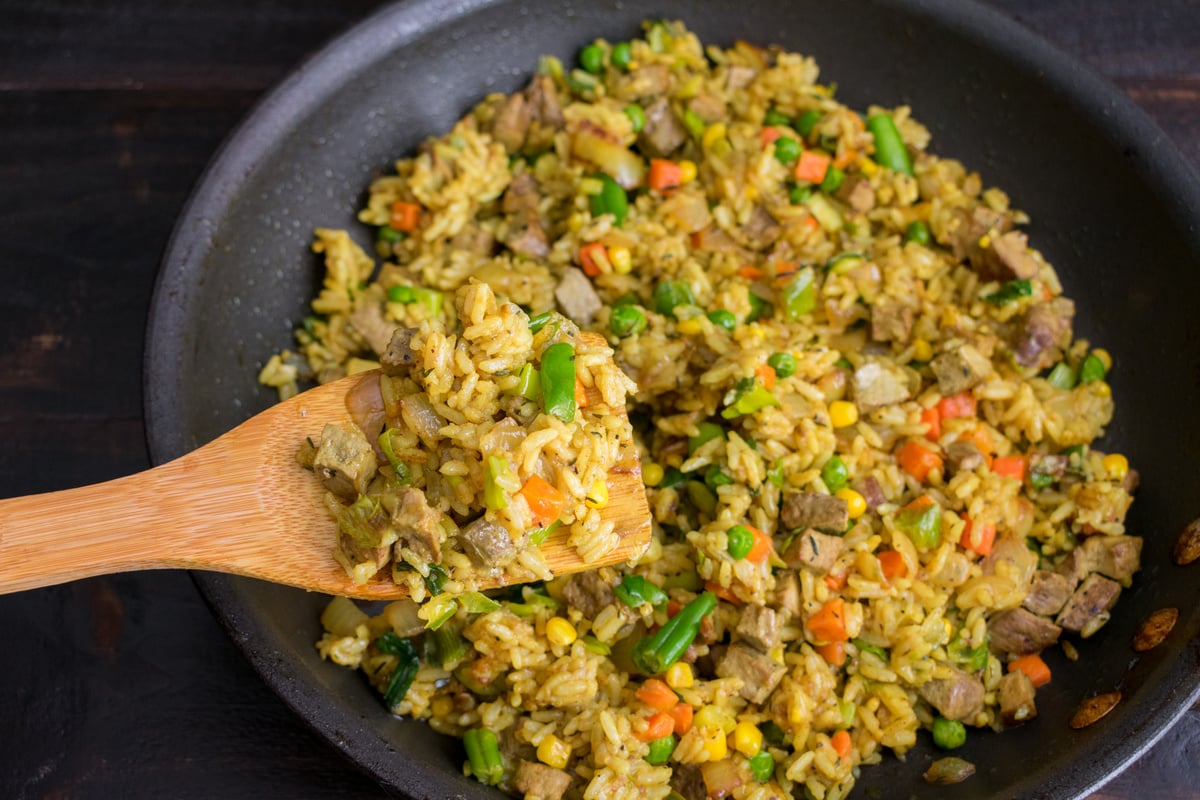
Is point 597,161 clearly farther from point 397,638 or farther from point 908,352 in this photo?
point 397,638

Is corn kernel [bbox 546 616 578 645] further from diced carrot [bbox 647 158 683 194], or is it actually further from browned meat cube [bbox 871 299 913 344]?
diced carrot [bbox 647 158 683 194]

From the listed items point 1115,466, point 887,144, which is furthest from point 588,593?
point 887,144

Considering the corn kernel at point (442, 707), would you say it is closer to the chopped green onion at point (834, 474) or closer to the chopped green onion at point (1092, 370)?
the chopped green onion at point (834, 474)

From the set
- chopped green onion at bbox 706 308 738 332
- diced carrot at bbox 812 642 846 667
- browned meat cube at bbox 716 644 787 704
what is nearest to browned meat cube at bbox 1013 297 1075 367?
chopped green onion at bbox 706 308 738 332

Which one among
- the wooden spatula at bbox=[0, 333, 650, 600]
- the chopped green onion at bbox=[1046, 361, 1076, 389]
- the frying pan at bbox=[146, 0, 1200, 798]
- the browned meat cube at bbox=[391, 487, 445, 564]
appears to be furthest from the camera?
the chopped green onion at bbox=[1046, 361, 1076, 389]

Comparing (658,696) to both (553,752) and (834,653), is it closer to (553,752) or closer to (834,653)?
(553,752)

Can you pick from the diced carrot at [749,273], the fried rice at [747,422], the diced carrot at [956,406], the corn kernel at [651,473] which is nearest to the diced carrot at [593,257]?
the fried rice at [747,422]
